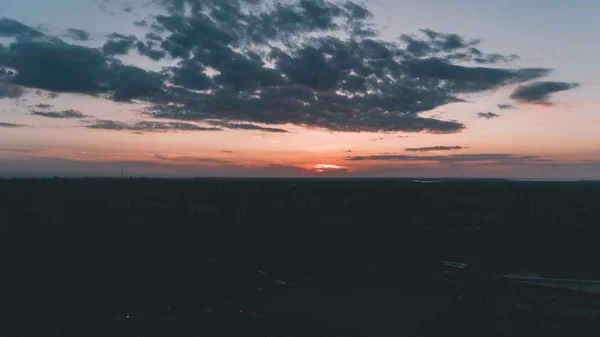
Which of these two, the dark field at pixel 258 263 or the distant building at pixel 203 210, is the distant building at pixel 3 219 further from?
the distant building at pixel 203 210

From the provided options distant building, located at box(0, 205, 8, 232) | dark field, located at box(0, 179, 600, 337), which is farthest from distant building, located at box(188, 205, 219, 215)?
distant building, located at box(0, 205, 8, 232)

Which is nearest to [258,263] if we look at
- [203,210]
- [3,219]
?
[203,210]

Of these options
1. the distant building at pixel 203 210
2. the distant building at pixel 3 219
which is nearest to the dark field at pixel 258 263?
the distant building at pixel 203 210

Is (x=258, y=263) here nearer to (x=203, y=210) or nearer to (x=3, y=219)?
(x=203, y=210)

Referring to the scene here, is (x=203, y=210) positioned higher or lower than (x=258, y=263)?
higher

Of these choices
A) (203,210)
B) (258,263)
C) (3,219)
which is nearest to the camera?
(258,263)

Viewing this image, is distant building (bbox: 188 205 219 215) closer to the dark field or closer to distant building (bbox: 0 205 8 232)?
the dark field

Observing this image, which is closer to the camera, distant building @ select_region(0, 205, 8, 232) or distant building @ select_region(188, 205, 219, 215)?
distant building @ select_region(0, 205, 8, 232)

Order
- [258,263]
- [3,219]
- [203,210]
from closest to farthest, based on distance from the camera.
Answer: [258,263], [3,219], [203,210]

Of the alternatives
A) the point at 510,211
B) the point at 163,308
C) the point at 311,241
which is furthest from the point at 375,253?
the point at 510,211
